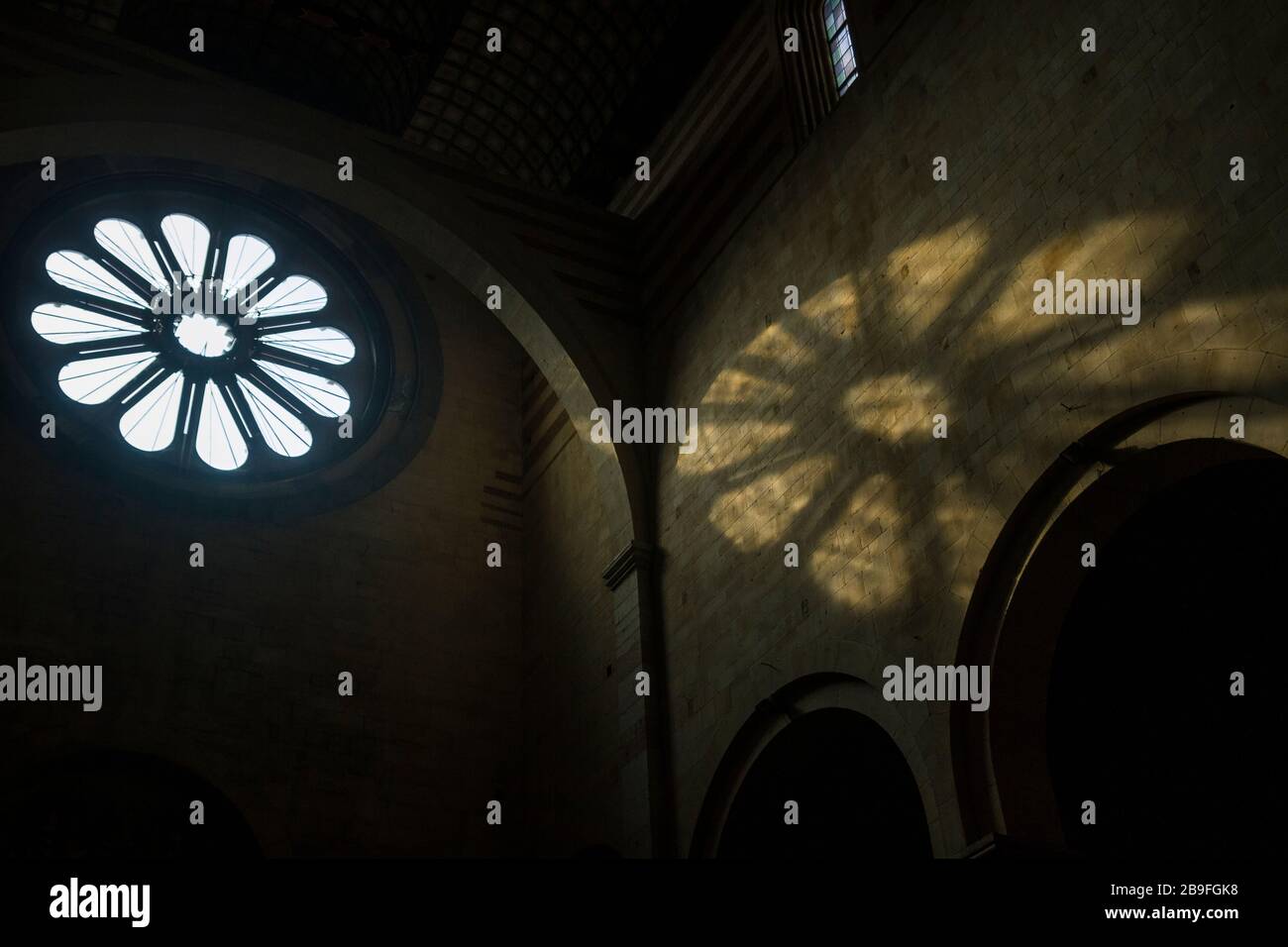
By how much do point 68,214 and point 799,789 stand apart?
367 inches

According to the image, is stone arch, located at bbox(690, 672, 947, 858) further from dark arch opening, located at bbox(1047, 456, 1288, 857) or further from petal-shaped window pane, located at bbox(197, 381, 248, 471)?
petal-shaped window pane, located at bbox(197, 381, 248, 471)

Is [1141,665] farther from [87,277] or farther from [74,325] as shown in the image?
[87,277]

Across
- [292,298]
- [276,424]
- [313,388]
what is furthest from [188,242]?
[276,424]

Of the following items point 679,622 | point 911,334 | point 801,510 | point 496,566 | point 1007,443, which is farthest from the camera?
point 496,566

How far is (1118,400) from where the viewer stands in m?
7.44

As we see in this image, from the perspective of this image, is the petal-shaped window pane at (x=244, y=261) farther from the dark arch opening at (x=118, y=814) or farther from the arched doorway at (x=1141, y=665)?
the arched doorway at (x=1141, y=665)

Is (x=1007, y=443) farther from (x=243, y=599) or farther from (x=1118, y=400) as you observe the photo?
(x=243, y=599)

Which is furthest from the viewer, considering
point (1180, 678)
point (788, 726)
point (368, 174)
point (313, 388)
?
point (313, 388)

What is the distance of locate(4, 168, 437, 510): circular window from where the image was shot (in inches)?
520

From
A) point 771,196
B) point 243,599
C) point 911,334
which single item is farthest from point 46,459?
point 911,334

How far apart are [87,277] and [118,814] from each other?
18.3ft

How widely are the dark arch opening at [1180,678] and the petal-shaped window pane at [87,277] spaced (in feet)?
33.4

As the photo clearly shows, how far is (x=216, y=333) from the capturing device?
46.5 ft

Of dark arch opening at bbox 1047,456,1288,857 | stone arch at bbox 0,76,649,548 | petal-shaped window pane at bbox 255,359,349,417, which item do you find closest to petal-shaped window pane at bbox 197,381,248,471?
petal-shaped window pane at bbox 255,359,349,417
